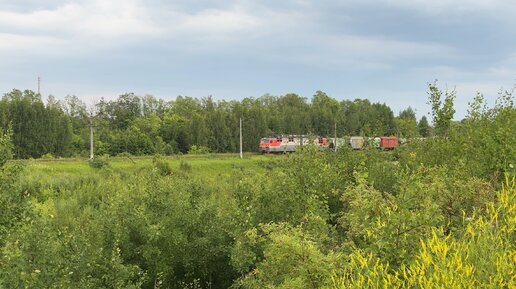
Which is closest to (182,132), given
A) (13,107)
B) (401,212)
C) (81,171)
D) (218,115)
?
(218,115)

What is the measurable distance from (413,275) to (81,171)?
35871 millimetres

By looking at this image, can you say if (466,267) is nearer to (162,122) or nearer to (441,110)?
(441,110)

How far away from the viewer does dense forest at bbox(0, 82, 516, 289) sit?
4.45 m

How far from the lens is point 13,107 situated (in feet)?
210

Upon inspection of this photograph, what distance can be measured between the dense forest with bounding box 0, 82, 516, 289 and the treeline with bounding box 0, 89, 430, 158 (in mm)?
29385

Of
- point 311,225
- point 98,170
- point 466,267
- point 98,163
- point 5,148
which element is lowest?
point 98,170

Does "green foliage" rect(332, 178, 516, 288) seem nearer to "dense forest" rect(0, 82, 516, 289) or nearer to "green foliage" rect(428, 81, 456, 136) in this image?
"dense forest" rect(0, 82, 516, 289)

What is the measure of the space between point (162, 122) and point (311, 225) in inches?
3124

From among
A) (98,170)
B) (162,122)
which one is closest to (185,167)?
(98,170)

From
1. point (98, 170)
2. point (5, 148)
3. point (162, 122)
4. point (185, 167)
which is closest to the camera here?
point (5, 148)

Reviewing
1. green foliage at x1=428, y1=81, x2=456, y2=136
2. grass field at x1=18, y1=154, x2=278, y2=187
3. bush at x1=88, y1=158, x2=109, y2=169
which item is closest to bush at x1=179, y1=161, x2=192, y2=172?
grass field at x1=18, y1=154, x2=278, y2=187

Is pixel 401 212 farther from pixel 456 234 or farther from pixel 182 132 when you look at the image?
pixel 182 132

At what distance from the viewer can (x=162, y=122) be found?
3366 inches

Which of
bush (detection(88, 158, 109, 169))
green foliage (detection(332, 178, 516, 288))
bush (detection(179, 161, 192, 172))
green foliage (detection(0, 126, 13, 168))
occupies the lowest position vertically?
bush (detection(179, 161, 192, 172))
